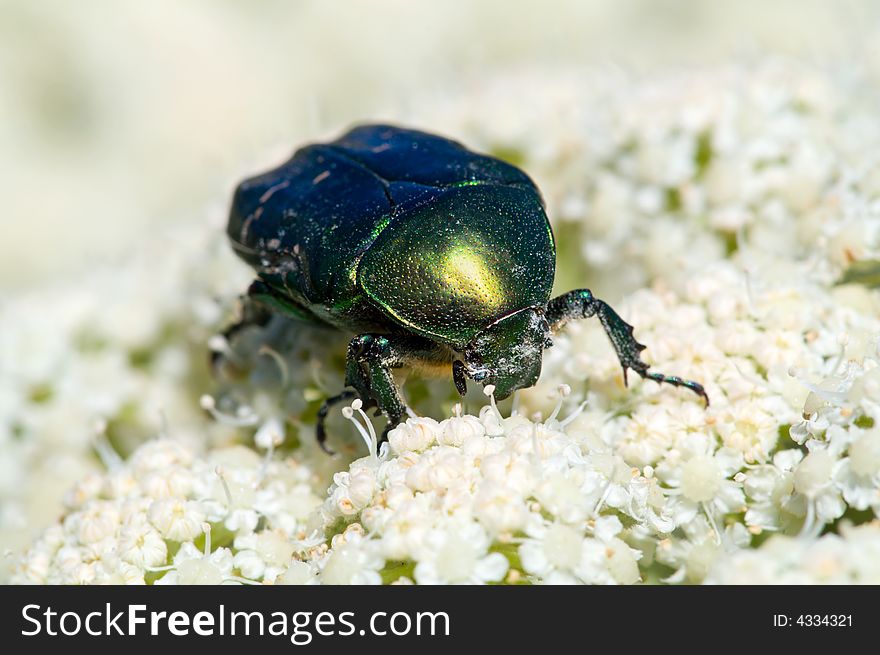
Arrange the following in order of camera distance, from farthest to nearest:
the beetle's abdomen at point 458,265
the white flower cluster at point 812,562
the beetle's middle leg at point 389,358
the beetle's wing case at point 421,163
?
the beetle's wing case at point 421,163 → the beetle's middle leg at point 389,358 → the beetle's abdomen at point 458,265 → the white flower cluster at point 812,562

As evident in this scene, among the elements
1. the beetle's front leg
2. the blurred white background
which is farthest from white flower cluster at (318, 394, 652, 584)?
the blurred white background

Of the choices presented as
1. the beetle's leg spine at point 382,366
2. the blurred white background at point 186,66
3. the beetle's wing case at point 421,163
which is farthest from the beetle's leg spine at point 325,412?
the blurred white background at point 186,66

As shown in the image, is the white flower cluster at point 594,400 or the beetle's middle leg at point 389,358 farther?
the beetle's middle leg at point 389,358

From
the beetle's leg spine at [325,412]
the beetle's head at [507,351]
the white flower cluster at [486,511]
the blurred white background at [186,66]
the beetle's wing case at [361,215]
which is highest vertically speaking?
the blurred white background at [186,66]

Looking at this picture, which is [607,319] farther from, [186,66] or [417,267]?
[186,66]

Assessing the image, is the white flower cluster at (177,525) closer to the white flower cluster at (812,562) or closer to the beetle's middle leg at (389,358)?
the beetle's middle leg at (389,358)

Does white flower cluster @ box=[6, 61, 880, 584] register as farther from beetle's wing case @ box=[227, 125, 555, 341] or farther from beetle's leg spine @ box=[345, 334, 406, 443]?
beetle's wing case @ box=[227, 125, 555, 341]

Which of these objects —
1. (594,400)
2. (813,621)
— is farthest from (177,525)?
(813,621)
